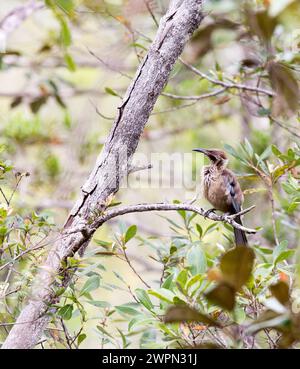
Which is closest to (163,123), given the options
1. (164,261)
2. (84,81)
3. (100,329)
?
(84,81)

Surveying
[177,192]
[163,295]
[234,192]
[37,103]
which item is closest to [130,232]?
[163,295]

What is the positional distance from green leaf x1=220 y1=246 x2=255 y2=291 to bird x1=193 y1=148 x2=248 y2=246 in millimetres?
2419

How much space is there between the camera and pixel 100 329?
256 centimetres

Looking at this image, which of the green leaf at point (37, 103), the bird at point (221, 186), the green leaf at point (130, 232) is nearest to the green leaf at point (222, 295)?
the green leaf at point (130, 232)

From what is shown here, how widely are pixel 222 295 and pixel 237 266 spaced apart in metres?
0.07

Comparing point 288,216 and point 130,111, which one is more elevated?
point 130,111

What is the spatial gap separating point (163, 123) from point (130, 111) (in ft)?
11.7

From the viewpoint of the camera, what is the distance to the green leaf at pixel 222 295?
1.24 m

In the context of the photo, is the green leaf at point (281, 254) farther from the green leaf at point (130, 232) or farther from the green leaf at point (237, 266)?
the green leaf at point (237, 266)

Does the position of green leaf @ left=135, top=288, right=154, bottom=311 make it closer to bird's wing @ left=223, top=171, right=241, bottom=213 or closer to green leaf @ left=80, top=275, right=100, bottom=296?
green leaf @ left=80, top=275, right=100, bottom=296

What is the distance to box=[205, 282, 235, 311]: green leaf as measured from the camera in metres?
1.24

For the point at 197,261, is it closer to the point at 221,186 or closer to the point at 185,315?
the point at 185,315

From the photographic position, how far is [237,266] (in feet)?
4.07

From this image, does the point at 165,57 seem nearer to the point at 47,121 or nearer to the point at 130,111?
the point at 130,111
